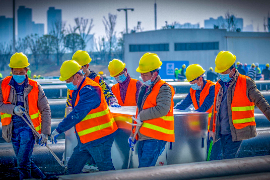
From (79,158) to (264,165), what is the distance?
2.08 meters

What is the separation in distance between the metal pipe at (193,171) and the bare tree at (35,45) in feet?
178

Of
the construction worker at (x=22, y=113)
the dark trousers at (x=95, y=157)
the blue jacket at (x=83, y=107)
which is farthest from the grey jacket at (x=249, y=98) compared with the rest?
the construction worker at (x=22, y=113)

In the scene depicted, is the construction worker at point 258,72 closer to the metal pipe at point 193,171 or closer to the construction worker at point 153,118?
the construction worker at point 153,118

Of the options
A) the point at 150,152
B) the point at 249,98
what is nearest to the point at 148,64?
the point at 150,152

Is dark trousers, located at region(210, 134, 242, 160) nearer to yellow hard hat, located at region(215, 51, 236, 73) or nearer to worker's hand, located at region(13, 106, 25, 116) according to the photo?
yellow hard hat, located at region(215, 51, 236, 73)

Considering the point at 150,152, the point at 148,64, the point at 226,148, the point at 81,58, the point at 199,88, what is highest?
the point at 81,58

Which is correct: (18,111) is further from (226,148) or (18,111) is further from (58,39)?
(58,39)

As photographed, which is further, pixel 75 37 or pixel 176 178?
pixel 75 37

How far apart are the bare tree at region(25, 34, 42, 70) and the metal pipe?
178 ft

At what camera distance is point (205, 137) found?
15.8 ft

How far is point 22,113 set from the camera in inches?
179


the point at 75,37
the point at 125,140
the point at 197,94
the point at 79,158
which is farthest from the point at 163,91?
the point at 75,37

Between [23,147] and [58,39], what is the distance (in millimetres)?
54083

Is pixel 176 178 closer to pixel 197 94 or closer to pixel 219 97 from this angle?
pixel 219 97
